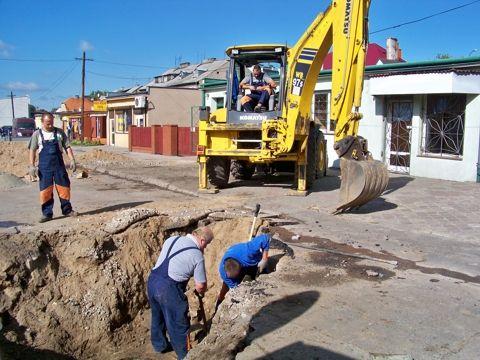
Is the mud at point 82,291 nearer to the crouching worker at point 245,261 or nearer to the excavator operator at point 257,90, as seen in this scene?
the crouching worker at point 245,261

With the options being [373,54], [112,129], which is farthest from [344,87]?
[112,129]

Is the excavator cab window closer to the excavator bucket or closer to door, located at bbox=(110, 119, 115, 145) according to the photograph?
the excavator bucket

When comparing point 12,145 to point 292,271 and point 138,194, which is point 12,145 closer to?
point 138,194

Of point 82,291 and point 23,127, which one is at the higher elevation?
point 23,127

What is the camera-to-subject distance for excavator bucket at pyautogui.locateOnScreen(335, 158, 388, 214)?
8.31 metres

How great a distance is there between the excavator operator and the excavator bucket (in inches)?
123

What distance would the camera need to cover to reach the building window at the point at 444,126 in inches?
523

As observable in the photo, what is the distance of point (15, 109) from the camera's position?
69500 mm

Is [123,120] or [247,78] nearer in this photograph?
[247,78]

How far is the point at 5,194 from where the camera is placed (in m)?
11.2

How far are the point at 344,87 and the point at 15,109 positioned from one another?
230 ft

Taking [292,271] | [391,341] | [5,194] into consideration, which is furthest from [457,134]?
[5,194]

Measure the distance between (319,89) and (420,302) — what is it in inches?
532

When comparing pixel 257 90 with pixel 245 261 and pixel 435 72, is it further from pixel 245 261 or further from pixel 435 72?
pixel 245 261
